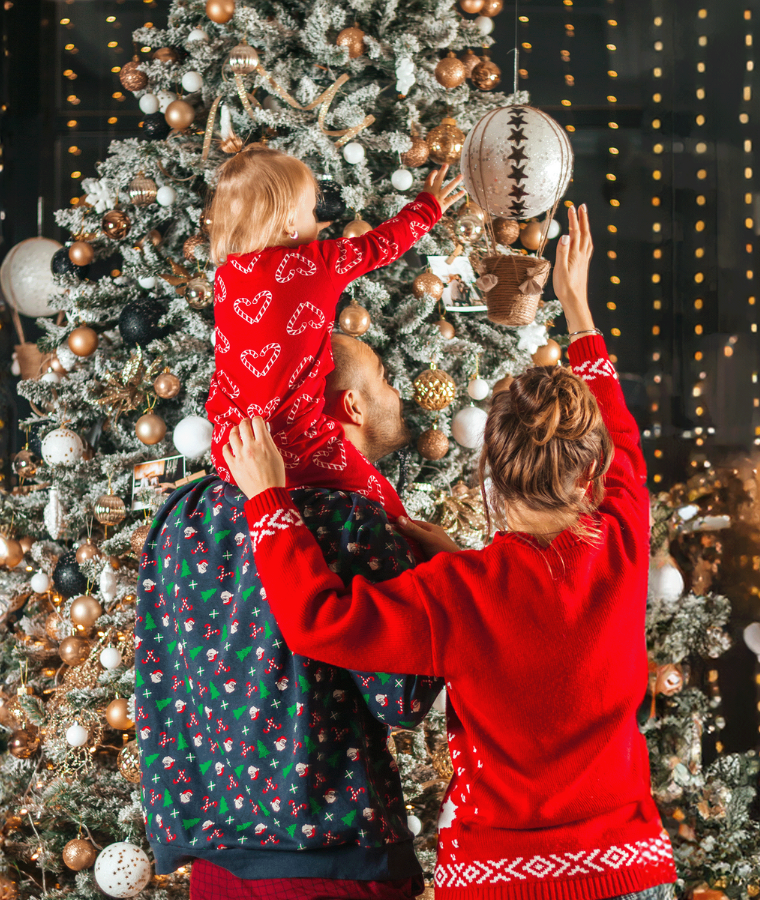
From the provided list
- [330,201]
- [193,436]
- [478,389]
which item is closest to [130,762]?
[193,436]

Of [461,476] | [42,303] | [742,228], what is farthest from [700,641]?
[42,303]

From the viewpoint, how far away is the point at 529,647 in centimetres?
121

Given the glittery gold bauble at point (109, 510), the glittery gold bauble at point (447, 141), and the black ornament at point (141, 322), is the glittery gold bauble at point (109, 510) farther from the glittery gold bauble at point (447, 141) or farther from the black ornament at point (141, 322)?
the glittery gold bauble at point (447, 141)

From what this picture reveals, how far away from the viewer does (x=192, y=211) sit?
8.00 ft

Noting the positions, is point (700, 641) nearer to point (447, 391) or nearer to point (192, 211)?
point (447, 391)

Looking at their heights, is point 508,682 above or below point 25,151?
below

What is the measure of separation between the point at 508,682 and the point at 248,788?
54cm

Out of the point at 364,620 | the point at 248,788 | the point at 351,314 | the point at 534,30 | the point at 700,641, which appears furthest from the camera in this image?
the point at 534,30

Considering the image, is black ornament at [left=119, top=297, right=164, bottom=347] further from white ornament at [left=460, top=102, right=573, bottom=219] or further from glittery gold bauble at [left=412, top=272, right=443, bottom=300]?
white ornament at [left=460, top=102, right=573, bottom=219]

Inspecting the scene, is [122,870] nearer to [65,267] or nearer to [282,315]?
[282,315]

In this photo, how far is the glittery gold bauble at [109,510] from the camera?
2381 mm

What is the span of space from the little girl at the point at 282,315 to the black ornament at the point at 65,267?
976 millimetres

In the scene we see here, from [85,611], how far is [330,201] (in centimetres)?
142

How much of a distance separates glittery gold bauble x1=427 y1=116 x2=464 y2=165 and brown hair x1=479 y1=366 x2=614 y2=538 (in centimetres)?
127
